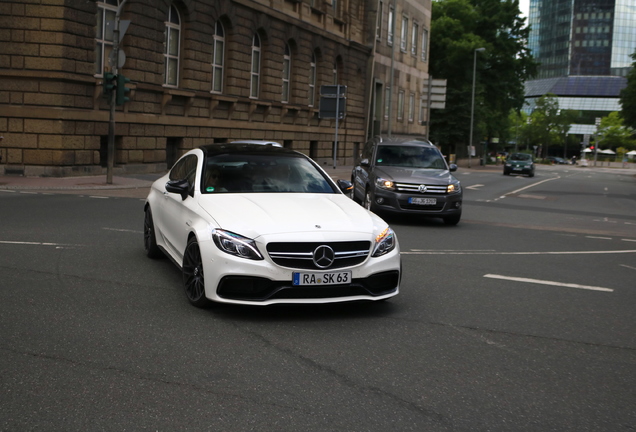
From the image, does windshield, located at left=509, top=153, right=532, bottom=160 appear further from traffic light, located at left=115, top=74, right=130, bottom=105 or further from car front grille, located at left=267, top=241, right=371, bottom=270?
car front grille, located at left=267, top=241, right=371, bottom=270

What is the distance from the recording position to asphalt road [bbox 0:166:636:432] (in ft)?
14.2

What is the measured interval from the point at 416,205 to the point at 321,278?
9.00 meters

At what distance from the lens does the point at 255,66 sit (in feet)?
116

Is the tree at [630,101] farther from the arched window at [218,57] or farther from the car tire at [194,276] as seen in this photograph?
the car tire at [194,276]

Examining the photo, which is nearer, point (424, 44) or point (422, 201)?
point (422, 201)

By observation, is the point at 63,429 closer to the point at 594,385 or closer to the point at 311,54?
the point at 594,385

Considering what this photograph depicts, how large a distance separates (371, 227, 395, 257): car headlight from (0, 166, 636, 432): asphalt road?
1.78 ft

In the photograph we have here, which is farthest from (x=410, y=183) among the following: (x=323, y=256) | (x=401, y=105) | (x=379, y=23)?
(x=401, y=105)

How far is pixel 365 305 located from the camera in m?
7.28

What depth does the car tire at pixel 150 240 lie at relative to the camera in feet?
30.1

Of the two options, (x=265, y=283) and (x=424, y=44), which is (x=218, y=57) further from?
(x=424, y=44)

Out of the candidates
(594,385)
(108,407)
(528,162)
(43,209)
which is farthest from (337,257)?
(528,162)

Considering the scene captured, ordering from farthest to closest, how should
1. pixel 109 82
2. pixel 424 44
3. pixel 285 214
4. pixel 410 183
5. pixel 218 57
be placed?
pixel 424 44
pixel 218 57
pixel 109 82
pixel 410 183
pixel 285 214

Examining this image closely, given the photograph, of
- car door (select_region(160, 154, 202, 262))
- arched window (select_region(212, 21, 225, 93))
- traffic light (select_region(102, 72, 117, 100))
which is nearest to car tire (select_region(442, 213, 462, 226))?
car door (select_region(160, 154, 202, 262))
